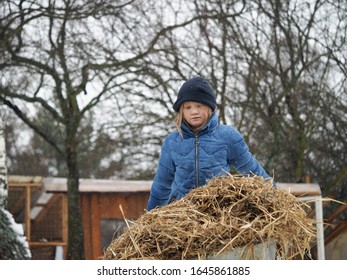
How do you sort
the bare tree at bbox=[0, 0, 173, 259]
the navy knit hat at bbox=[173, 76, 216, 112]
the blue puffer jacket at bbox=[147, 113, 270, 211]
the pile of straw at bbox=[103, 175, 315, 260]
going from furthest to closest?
the bare tree at bbox=[0, 0, 173, 259], the navy knit hat at bbox=[173, 76, 216, 112], the blue puffer jacket at bbox=[147, 113, 270, 211], the pile of straw at bbox=[103, 175, 315, 260]

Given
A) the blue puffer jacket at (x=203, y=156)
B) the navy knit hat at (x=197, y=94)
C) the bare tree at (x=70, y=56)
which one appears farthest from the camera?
the bare tree at (x=70, y=56)

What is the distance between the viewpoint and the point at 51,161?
1264 inches

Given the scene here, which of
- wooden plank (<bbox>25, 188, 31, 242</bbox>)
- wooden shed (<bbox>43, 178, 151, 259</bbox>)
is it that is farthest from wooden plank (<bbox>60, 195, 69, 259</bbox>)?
wooden plank (<bbox>25, 188, 31, 242</bbox>)

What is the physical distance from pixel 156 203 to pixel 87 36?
9073 millimetres

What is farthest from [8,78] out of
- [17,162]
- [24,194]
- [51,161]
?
[51,161]

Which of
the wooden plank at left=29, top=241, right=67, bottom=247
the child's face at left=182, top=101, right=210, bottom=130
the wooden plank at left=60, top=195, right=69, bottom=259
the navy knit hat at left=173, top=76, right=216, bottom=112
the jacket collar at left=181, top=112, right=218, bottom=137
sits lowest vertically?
the wooden plank at left=29, top=241, right=67, bottom=247

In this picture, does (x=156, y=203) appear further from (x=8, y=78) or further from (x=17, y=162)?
(x=17, y=162)

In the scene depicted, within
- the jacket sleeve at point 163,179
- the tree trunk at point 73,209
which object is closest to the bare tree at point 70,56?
the tree trunk at point 73,209

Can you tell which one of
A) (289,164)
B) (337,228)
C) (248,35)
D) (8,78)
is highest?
(248,35)

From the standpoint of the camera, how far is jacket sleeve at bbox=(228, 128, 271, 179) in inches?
198

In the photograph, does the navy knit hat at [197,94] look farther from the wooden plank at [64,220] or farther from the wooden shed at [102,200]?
the wooden plank at [64,220]

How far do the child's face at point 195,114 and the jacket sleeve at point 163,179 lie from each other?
0.70ft

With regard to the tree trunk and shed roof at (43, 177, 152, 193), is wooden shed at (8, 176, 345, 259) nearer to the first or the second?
shed roof at (43, 177, 152, 193)

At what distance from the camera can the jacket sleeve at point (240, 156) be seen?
198 inches
